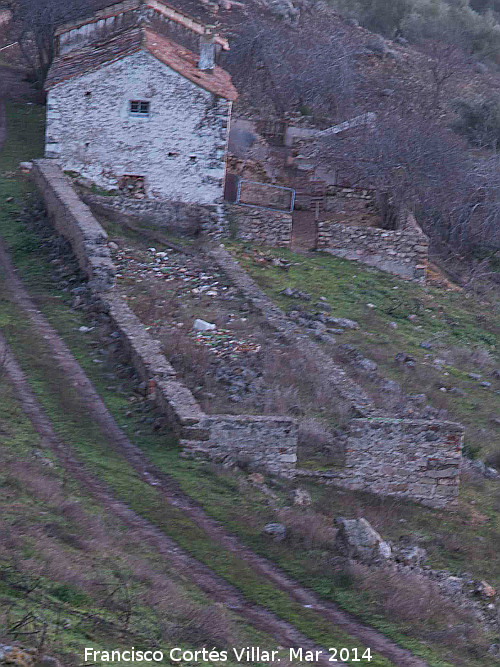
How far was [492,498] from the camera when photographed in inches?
488

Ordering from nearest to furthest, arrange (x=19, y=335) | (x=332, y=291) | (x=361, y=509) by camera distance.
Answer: (x=361, y=509) → (x=19, y=335) → (x=332, y=291)

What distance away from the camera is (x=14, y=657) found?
4.86 m

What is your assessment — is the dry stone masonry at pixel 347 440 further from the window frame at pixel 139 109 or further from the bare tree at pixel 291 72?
the bare tree at pixel 291 72

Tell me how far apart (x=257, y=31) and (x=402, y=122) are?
1138 cm


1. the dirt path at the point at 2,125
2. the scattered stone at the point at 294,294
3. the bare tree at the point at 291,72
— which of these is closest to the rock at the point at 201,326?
the scattered stone at the point at 294,294

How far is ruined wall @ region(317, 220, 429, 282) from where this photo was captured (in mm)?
22797

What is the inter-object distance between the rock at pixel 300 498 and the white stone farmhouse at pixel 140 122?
12.2 metres

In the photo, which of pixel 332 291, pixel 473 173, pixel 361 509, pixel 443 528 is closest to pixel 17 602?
pixel 361 509

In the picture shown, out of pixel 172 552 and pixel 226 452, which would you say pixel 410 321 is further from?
pixel 172 552

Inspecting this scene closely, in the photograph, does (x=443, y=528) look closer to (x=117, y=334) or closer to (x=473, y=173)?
(x=117, y=334)

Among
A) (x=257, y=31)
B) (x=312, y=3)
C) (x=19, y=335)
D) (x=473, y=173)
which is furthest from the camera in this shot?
(x=312, y=3)

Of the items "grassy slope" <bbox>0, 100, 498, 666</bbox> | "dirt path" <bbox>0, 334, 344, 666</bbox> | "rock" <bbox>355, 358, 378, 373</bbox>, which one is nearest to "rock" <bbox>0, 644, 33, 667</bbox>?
"dirt path" <bbox>0, 334, 344, 666</bbox>

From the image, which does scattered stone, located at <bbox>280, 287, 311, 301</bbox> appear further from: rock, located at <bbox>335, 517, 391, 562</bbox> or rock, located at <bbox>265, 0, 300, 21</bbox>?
rock, located at <bbox>265, 0, 300, 21</bbox>

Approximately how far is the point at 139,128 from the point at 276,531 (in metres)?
13.9
